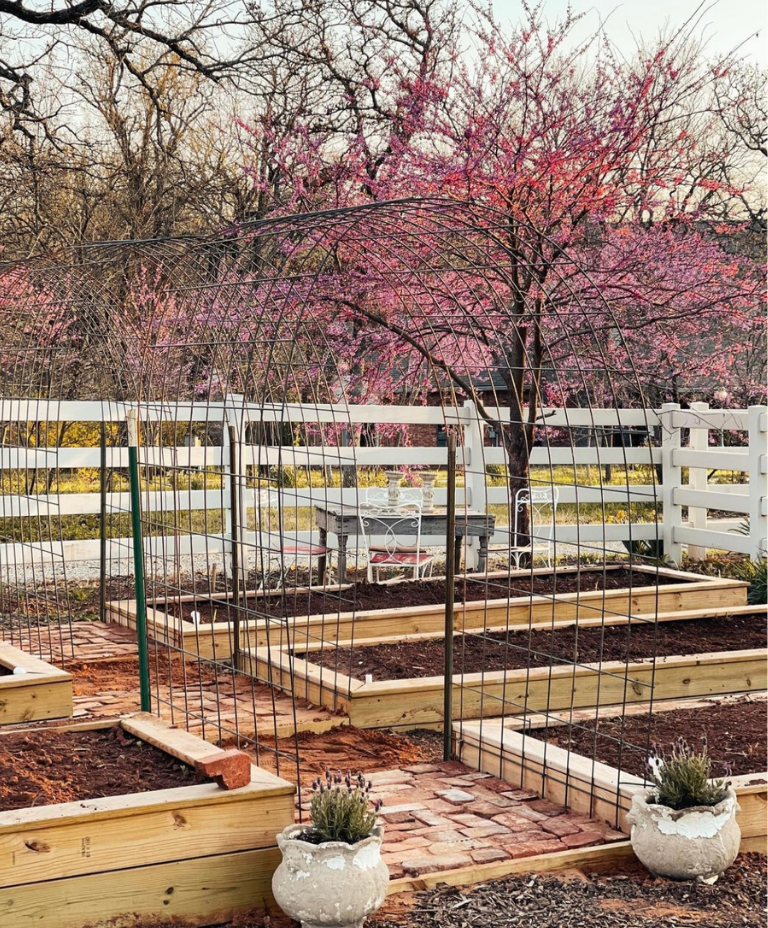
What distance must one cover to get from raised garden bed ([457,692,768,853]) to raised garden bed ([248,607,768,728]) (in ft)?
0.65

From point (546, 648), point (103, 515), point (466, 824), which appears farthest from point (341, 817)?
point (103, 515)

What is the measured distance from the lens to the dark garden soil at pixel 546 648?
21.3ft

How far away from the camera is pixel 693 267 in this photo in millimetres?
10711

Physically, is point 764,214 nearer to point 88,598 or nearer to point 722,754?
point 88,598

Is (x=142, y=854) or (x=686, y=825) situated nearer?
(x=142, y=854)

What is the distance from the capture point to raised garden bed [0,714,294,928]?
11.8 ft

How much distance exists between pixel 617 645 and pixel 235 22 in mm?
9366

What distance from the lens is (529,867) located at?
407 cm

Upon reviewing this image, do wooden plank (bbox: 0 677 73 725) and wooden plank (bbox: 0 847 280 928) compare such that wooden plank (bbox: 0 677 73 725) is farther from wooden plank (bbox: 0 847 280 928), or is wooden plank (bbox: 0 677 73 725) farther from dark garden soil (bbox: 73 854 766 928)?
dark garden soil (bbox: 73 854 766 928)

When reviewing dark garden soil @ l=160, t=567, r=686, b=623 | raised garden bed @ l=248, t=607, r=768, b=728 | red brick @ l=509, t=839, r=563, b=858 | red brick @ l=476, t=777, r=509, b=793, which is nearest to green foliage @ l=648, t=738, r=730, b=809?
red brick @ l=509, t=839, r=563, b=858

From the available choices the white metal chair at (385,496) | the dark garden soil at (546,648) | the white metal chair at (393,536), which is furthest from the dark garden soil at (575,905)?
the white metal chair at (385,496)

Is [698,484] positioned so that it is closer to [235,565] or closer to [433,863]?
[235,565]

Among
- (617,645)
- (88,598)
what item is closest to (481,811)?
(617,645)

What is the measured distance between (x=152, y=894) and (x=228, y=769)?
0.47m
